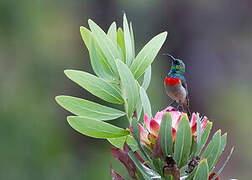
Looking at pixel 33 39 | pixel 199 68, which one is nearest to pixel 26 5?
pixel 33 39

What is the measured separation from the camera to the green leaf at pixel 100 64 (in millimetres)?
799

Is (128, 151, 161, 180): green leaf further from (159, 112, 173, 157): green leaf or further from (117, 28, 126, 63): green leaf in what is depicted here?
(117, 28, 126, 63): green leaf

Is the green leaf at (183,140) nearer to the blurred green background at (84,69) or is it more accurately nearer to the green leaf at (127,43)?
the green leaf at (127,43)

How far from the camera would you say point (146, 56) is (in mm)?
807

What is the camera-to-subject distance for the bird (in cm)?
113

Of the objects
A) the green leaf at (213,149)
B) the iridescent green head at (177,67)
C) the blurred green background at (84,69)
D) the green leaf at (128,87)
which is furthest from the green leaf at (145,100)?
the blurred green background at (84,69)

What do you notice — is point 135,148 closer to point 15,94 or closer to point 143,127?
point 143,127

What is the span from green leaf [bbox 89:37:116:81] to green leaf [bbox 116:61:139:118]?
0.04 metres

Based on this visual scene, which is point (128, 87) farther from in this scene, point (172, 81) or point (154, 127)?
point (172, 81)

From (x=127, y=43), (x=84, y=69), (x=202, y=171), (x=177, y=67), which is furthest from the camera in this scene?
(x=84, y=69)

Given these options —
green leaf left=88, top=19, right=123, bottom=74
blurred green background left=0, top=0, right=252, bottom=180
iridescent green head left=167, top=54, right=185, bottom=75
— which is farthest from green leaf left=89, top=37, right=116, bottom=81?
blurred green background left=0, top=0, right=252, bottom=180

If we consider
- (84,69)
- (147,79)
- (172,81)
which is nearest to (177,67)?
(172,81)

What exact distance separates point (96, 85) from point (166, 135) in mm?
153

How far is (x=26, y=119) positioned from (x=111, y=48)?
4290 millimetres
